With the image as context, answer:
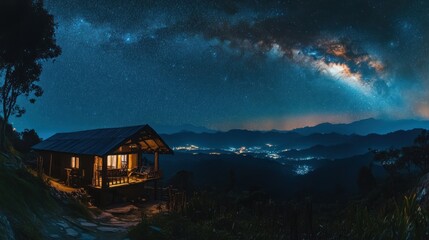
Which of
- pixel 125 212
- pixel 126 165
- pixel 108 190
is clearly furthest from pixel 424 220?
pixel 126 165

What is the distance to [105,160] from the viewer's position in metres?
23.0

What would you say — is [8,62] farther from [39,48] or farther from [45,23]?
[45,23]

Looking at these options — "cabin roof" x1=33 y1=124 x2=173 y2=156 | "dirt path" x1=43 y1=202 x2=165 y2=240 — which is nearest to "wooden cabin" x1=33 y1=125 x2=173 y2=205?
"cabin roof" x1=33 y1=124 x2=173 y2=156

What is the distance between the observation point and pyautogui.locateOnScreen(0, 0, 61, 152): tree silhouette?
25.2m

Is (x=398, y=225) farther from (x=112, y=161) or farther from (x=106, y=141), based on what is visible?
(x=112, y=161)

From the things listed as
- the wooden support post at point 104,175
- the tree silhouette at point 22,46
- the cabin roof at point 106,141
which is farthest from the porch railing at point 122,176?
the tree silhouette at point 22,46

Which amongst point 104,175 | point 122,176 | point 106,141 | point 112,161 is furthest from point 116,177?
point 112,161

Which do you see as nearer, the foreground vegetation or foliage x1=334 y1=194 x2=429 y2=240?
foliage x1=334 y1=194 x2=429 y2=240

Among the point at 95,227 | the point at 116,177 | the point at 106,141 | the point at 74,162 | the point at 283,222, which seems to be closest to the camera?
the point at 283,222

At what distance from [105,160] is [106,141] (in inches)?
94.1

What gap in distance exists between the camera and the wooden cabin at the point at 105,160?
932 inches

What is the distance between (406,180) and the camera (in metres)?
57.7

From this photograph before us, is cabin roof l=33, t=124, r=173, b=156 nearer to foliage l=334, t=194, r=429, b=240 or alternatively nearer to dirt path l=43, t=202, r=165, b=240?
dirt path l=43, t=202, r=165, b=240

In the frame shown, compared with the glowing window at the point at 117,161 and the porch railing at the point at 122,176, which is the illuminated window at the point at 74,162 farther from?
the porch railing at the point at 122,176
